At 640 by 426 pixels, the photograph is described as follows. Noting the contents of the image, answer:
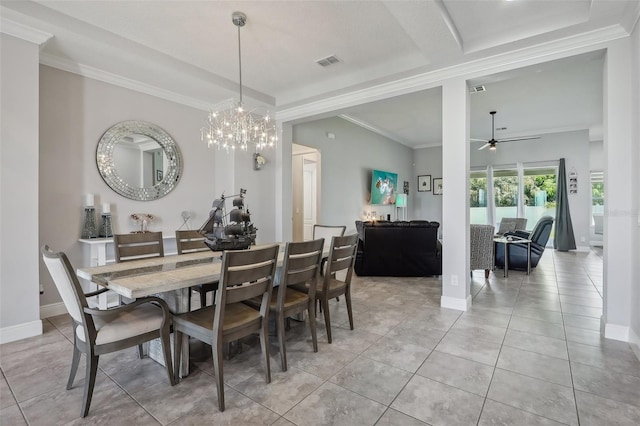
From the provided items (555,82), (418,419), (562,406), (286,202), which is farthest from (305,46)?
(555,82)

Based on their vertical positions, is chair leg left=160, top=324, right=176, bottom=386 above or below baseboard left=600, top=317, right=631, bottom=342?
above

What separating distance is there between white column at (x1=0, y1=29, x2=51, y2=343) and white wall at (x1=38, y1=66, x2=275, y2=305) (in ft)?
0.63

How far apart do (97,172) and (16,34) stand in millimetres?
1424

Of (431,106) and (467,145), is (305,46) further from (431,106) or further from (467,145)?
(431,106)

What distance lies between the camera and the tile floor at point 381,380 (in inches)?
68.4

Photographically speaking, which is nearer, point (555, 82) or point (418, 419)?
point (418, 419)

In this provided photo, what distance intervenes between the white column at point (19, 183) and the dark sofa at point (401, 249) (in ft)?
13.1

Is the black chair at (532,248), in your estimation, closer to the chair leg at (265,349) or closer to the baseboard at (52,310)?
the chair leg at (265,349)

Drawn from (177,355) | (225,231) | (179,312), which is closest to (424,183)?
(225,231)

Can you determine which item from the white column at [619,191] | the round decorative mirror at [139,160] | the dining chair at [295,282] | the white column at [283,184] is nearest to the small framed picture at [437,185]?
the white column at [283,184]

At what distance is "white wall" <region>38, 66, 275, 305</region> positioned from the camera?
3.27 metres

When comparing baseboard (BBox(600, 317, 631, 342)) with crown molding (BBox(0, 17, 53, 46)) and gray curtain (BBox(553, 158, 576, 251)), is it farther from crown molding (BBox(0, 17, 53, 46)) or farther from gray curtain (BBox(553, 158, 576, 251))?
gray curtain (BBox(553, 158, 576, 251))

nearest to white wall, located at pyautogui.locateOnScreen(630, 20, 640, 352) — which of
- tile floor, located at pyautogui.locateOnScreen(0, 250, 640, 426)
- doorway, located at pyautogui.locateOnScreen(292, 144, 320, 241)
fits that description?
tile floor, located at pyautogui.locateOnScreen(0, 250, 640, 426)

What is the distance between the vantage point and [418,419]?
1.71 meters
